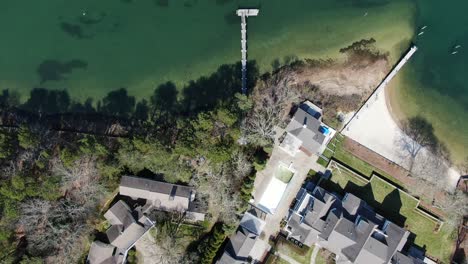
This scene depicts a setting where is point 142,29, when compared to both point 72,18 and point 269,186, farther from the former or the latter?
point 269,186

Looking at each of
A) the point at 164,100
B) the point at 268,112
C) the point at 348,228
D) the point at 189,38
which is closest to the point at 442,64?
the point at 268,112

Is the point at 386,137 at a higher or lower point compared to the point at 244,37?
lower

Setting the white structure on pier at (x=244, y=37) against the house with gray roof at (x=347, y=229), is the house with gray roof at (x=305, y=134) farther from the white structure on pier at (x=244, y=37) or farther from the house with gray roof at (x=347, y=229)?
the white structure on pier at (x=244, y=37)

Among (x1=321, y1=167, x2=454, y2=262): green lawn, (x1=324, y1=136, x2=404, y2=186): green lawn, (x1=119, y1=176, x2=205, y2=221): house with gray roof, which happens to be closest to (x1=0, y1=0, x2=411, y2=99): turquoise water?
(x1=119, y1=176, x2=205, y2=221): house with gray roof

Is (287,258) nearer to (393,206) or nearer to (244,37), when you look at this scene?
(393,206)

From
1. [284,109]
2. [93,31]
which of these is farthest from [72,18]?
[284,109]

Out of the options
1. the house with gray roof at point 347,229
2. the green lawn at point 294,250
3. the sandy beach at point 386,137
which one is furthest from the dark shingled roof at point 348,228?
the sandy beach at point 386,137

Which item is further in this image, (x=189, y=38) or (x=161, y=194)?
(x=189, y=38)
